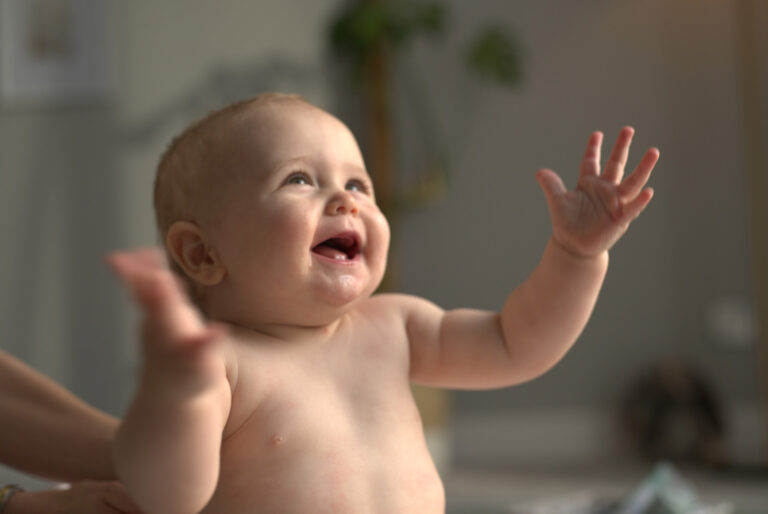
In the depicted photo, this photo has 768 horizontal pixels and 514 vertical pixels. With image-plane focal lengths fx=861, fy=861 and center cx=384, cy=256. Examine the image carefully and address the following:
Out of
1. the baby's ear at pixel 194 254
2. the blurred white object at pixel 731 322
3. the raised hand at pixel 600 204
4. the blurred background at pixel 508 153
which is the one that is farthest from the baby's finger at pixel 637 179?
the blurred white object at pixel 731 322

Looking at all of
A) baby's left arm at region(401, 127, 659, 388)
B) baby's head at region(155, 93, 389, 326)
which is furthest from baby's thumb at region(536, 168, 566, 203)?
baby's head at region(155, 93, 389, 326)

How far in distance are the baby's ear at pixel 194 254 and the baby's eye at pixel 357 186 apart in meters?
0.13

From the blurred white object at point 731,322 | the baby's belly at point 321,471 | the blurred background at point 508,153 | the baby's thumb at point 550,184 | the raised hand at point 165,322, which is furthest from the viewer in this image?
the blurred white object at point 731,322

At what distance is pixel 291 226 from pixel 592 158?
26 centimetres

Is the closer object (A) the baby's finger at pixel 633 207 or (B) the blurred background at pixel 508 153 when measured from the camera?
(A) the baby's finger at pixel 633 207

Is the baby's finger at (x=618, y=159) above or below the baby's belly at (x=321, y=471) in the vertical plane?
above

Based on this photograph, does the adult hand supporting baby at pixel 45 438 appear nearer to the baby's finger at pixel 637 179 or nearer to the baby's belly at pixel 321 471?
the baby's belly at pixel 321 471

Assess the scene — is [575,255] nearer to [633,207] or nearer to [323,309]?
[633,207]

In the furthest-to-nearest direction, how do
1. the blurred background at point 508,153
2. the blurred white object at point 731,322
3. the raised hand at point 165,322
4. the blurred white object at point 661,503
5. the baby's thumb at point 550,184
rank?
the blurred white object at point 731,322 → the blurred background at point 508,153 → the blurred white object at point 661,503 → the baby's thumb at point 550,184 → the raised hand at point 165,322

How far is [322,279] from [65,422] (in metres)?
0.24

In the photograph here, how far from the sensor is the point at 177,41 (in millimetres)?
2852

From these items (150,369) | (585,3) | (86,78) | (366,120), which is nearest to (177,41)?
(86,78)

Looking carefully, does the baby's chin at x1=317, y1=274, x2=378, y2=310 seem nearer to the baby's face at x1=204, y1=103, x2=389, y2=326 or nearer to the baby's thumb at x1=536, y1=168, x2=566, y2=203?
the baby's face at x1=204, y1=103, x2=389, y2=326

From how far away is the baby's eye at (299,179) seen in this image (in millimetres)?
673
